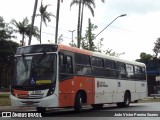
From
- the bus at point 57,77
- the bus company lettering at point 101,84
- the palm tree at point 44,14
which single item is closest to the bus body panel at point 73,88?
the bus at point 57,77

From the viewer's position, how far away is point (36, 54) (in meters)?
19.4

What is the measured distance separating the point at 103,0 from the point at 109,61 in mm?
20971

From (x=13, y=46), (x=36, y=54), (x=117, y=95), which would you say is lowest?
(x=117, y=95)

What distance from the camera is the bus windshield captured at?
744 inches

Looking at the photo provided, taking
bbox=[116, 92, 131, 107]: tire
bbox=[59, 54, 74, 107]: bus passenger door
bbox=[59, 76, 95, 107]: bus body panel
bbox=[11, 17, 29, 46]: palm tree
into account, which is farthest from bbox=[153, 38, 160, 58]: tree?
bbox=[59, 54, 74, 107]: bus passenger door

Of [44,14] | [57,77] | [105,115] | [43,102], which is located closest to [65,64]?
[57,77]

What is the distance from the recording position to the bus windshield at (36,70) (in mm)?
18891

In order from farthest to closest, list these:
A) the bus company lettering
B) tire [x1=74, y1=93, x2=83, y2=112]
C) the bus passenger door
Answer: the bus company lettering, tire [x1=74, y1=93, x2=83, y2=112], the bus passenger door

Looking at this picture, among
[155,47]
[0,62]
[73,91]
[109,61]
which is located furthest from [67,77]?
[155,47]

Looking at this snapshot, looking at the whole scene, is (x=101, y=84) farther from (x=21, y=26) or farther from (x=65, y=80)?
(x=21, y=26)

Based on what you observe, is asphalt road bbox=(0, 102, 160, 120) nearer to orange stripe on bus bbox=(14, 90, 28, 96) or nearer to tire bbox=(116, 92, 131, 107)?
orange stripe on bus bbox=(14, 90, 28, 96)

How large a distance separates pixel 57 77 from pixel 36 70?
1033mm

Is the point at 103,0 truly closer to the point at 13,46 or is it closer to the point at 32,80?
the point at 13,46

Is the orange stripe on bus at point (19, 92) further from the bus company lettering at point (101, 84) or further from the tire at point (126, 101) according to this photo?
the tire at point (126, 101)
